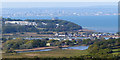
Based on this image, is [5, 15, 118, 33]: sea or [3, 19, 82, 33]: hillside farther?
[5, 15, 118, 33]: sea

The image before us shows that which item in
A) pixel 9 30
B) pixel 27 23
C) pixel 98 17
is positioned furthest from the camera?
pixel 98 17

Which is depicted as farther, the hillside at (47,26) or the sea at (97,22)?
the sea at (97,22)

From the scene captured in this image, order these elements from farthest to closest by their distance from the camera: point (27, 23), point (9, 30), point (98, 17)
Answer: point (98, 17), point (27, 23), point (9, 30)

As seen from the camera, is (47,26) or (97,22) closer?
(47,26)

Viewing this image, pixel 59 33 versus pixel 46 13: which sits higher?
pixel 46 13

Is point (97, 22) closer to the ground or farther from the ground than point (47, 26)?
farther from the ground

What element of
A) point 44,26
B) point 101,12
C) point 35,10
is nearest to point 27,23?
point 44,26

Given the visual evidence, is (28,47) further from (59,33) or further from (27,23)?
(27,23)

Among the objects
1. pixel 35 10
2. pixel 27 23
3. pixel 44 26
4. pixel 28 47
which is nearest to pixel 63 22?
pixel 44 26

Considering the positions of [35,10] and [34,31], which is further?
[35,10]
